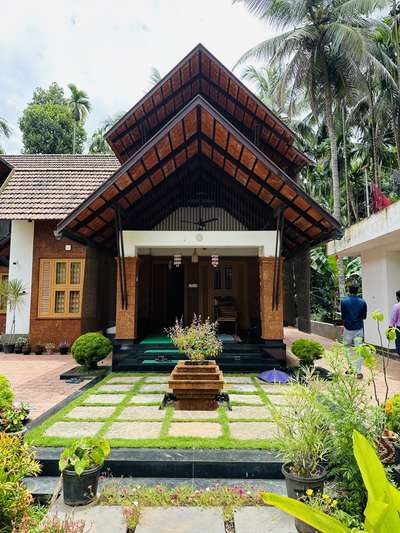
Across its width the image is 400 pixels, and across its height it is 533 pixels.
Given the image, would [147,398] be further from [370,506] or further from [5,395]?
[370,506]

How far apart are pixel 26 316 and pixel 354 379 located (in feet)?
34.8

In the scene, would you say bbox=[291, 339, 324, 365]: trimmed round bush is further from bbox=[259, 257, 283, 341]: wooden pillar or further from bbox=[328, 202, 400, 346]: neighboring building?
bbox=[328, 202, 400, 346]: neighboring building

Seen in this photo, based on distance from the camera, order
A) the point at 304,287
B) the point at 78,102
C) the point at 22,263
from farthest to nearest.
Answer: the point at 78,102 < the point at 304,287 < the point at 22,263

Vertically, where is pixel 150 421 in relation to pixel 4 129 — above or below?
below

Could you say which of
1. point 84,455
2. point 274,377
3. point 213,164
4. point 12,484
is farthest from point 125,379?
point 213,164

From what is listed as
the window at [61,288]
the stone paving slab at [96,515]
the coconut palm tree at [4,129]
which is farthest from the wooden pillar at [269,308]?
the coconut palm tree at [4,129]

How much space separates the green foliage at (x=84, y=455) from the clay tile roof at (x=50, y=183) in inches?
342

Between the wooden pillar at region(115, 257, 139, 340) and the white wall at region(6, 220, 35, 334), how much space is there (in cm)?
459

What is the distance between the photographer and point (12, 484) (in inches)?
98.0

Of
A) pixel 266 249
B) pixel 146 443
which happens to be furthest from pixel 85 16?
pixel 146 443

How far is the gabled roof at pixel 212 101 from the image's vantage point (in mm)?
8664

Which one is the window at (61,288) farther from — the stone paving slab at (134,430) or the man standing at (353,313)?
the man standing at (353,313)

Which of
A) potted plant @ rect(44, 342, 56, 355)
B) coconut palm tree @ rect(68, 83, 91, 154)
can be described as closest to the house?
potted plant @ rect(44, 342, 56, 355)

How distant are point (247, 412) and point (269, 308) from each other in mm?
3406
